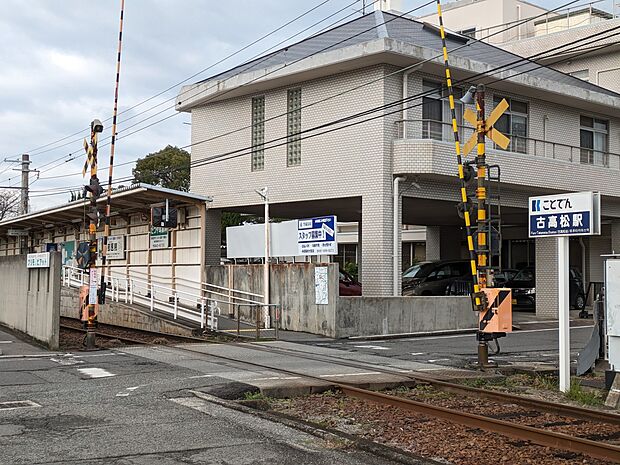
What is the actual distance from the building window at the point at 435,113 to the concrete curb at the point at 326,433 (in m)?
14.9

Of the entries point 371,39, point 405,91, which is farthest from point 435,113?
point 371,39

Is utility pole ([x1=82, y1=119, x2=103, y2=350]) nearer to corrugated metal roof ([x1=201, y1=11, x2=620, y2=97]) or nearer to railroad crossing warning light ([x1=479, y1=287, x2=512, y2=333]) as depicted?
corrugated metal roof ([x1=201, y1=11, x2=620, y2=97])

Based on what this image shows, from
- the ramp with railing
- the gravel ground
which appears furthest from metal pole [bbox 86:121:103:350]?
the gravel ground

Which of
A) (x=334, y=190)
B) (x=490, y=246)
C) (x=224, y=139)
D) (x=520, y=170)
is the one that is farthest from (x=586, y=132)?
(x=490, y=246)

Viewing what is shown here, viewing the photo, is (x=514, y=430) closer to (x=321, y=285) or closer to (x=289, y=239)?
(x=321, y=285)

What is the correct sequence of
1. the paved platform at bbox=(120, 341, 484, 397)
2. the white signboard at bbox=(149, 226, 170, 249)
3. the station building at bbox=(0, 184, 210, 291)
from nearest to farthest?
the paved platform at bbox=(120, 341, 484, 397) → the station building at bbox=(0, 184, 210, 291) → the white signboard at bbox=(149, 226, 170, 249)

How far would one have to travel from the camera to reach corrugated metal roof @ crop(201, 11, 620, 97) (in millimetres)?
24312

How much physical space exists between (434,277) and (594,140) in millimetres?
8241

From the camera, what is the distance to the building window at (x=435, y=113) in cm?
2359

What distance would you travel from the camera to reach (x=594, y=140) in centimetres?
2977

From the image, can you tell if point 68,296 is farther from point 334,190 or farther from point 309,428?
point 309,428

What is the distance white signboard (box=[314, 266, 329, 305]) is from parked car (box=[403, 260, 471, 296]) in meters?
8.64

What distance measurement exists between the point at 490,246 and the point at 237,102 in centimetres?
1544

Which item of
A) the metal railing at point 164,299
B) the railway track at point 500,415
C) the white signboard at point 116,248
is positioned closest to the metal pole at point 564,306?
the railway track at point 500,415
